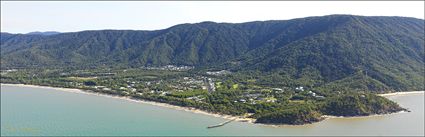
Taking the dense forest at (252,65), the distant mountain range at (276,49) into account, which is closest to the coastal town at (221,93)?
the dense forest at (252,65)

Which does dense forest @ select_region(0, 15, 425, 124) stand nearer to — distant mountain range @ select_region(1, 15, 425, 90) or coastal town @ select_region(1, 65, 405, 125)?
coastal town @ select_region(1, 65, 405, 125)

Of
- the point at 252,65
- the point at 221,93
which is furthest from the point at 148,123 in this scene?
the point at 252,65

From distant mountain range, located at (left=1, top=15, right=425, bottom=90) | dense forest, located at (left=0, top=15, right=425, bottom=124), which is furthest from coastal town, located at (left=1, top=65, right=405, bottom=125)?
distant mountain range, located at (left=1, top=15, right=425, bottom=90)

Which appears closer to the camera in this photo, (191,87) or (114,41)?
(191,87)

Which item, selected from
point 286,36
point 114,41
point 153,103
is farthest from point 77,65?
point 153,103

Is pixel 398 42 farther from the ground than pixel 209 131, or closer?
farther from the ground

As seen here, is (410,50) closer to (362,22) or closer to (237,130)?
(362,22)
